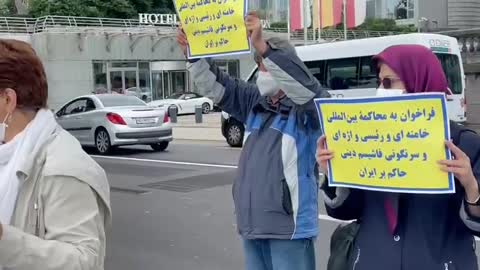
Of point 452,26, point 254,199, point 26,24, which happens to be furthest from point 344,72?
point 452,26

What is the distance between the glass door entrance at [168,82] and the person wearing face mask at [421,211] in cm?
3692

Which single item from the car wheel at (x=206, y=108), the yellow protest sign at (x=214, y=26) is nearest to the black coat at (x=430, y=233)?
the yellow protest sign at (x=214, y=26)

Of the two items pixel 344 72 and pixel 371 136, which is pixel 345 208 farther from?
pixel 344 72

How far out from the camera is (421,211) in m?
2.45

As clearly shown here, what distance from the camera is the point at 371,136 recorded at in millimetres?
2494

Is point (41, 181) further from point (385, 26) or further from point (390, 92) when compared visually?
point (385, 26)

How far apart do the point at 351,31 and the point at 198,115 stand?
26.7m

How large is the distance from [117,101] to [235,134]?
3042 millimetres

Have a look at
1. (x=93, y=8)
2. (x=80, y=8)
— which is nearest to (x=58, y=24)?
(x=80, y=8)

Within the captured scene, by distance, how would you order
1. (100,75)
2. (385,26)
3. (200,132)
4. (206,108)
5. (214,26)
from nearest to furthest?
(214,26), (200,132), (206,108), (100,75), (385,26)

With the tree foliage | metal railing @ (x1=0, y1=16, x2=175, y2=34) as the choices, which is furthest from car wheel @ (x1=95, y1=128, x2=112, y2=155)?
the tree foliage

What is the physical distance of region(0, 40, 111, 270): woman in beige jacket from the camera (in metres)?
1.95

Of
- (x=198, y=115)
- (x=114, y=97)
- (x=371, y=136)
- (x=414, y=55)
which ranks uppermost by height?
(x=414, y=55)

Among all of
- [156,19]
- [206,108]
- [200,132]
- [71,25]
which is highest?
[156,19]
